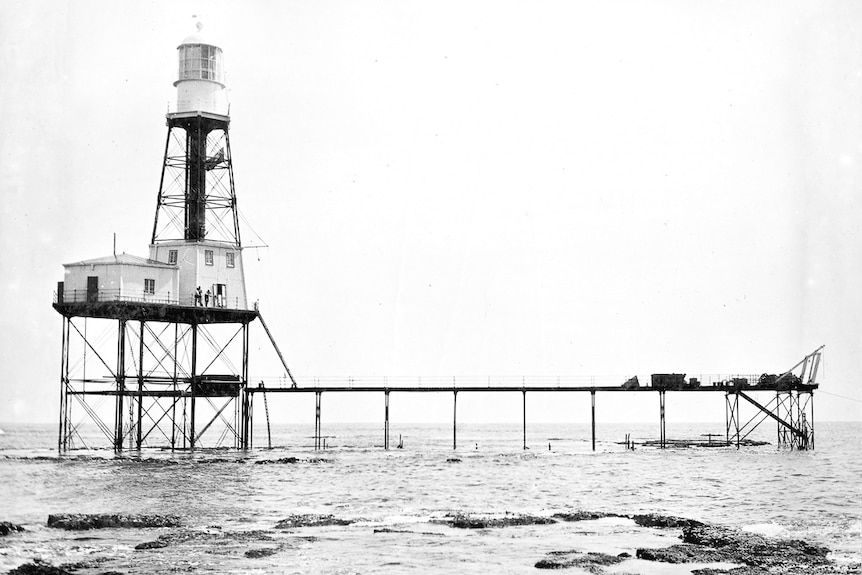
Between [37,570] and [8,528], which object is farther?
[8,528]

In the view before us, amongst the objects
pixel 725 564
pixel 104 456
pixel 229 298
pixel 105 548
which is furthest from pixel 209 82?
pixel 725 564

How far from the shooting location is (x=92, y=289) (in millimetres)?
64375

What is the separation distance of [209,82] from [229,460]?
25797mm

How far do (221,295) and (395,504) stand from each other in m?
33.5

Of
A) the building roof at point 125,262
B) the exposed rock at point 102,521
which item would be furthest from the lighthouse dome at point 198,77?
the exposed rock at point 102,521

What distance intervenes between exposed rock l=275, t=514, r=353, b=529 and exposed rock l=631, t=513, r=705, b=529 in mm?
9493

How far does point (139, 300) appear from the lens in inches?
2571

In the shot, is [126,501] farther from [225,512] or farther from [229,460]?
[229,460]

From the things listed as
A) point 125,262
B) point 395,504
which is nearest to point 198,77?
point 125,262

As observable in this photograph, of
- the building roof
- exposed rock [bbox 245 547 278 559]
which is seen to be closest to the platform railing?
the building roof

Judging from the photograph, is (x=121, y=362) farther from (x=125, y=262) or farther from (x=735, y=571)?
(x=735, y=571)

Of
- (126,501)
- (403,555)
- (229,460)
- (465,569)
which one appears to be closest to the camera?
(465,569)

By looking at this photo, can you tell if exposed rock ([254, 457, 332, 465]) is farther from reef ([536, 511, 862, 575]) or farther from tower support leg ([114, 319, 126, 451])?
reef ([536, 511, 862, 575])

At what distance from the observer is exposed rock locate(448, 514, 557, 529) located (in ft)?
107
